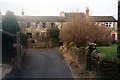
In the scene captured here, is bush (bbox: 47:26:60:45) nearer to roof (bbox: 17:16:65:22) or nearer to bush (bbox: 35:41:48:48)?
bush (bbox: 35:41:48:48)

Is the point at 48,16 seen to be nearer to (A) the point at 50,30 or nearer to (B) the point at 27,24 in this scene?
(B) the point at 27,24

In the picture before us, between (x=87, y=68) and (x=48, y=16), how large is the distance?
4876 centimetres

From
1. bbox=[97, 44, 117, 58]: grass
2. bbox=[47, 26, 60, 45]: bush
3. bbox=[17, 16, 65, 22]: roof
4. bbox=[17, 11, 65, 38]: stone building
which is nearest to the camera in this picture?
bbox=[97, 44, 117, 58]: grass

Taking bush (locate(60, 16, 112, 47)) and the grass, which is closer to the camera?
the grass

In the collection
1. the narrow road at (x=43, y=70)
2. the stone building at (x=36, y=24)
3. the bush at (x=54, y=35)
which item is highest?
the stone building at (x=36, y=24)

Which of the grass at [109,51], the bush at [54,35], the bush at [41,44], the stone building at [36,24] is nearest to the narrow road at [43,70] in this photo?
the grass at [109,51]

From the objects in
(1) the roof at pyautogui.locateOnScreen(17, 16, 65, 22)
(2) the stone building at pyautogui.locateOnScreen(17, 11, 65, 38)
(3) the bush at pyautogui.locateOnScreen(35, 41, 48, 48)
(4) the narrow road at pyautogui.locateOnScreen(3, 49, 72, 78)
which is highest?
(1) the roof at pyautogui.locateOnScreen(17, 16, 65, 22)

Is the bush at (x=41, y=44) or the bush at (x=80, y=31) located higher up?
the bush at (x=80, y=31)

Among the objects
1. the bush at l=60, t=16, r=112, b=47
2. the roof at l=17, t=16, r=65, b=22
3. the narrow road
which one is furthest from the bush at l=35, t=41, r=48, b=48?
the narrow road

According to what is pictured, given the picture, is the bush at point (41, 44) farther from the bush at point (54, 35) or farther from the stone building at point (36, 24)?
the stone building at point (36, 24)

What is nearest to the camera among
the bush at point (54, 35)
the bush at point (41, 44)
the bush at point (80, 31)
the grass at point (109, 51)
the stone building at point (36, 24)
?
the grass at point (109, 51)

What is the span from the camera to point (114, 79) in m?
11.8

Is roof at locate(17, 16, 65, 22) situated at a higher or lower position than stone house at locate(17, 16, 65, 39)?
higher

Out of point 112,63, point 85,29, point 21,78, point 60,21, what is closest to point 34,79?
point 21,78
